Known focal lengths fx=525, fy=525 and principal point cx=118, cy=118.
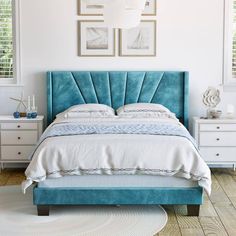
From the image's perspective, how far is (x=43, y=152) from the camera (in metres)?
4.03

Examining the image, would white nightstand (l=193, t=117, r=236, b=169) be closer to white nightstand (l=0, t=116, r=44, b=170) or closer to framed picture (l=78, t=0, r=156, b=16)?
framed picture (l=78, t=0, r=156, b=16)

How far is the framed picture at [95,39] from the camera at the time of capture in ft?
19.2

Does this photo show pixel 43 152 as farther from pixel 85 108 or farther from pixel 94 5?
pixel 94 5

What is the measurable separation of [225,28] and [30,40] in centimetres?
219

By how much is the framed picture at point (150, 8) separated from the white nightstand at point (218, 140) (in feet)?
4.38

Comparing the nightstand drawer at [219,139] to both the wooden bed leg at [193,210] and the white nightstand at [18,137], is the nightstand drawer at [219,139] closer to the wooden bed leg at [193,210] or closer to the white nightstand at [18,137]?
the wooden bed leg at [193,210]

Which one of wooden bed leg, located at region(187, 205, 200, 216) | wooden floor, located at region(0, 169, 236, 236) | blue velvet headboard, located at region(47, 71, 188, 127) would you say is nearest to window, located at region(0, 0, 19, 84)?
blue velvet headboard, located at region(47, 71, 188, 127)

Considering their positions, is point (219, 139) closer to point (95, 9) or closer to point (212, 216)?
point (212, 216)

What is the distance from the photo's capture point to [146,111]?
5.44 m

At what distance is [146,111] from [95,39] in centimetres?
108

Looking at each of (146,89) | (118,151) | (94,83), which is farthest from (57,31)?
(118,151)

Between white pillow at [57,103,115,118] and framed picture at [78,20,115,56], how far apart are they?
2.32 ft

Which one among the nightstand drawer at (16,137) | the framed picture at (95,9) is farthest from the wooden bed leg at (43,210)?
the framed picture at (95,9)

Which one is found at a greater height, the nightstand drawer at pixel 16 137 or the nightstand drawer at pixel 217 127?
the nightstand drawer at pixel 217 127
